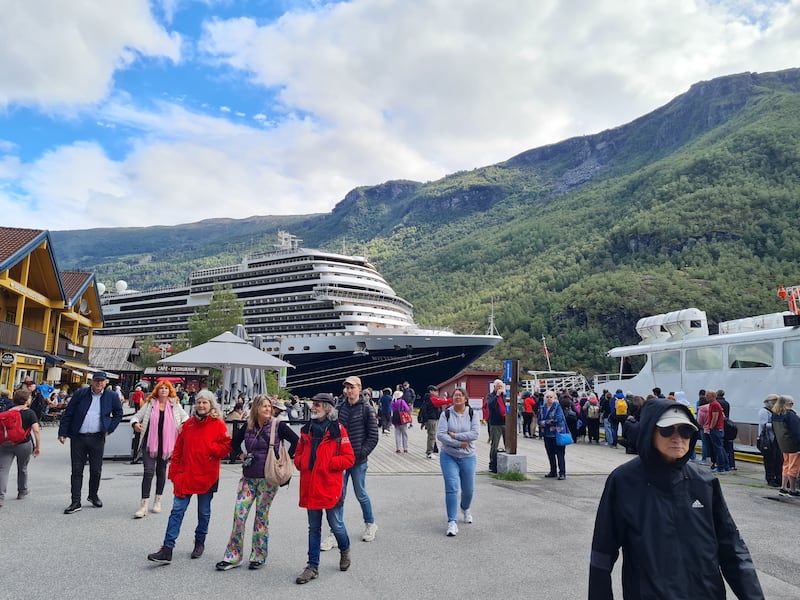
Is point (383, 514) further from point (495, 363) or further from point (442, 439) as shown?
point (495, 363)

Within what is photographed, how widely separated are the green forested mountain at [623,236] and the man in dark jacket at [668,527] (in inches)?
2231

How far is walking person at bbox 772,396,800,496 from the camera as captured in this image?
8.32 metres

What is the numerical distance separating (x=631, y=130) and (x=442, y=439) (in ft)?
512

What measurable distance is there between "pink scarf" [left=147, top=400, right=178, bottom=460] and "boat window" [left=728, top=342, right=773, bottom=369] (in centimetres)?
1352

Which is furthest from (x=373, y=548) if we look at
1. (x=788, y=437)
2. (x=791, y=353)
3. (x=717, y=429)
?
(x=791, y=353)

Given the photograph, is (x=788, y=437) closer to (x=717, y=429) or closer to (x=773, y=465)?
(x=773, y=465)

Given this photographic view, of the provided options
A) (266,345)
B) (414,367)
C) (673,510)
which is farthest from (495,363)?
(673,510)

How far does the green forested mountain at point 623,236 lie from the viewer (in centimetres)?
6016

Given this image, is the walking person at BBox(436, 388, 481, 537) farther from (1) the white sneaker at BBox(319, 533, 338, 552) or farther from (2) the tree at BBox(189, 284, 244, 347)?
(2) the tree at BBox(189, 284, 244, 347)

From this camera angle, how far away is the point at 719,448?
11273 mm

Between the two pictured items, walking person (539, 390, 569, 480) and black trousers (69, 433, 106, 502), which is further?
walking person (539, 390, 569, 480)

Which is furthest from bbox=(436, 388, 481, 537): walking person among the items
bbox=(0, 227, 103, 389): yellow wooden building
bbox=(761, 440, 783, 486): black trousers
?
bbox=(0, 227, 103, 389): yellow wooden building

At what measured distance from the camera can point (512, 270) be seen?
297 feet

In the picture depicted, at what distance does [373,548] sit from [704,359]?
13469 mm
